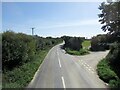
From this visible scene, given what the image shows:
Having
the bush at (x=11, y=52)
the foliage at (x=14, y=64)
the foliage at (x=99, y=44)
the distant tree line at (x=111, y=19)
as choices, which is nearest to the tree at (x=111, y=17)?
the distant tree line at (x=111, y=19)

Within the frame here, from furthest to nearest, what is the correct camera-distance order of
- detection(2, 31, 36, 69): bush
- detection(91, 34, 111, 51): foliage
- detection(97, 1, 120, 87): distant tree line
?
1. detection(91, 34, 111, 51): foliage
2. detection(2, 31, 36, 69): bush
3. detection(97, 1, 120, 87): distant tree line

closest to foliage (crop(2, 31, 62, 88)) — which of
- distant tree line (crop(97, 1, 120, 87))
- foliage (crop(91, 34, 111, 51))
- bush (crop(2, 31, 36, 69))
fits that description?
bush (crop(2, 31, 36, 69))

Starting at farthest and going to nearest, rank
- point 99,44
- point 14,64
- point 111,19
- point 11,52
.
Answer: point 99,44
point 14,64
point 11,52
point 111,19

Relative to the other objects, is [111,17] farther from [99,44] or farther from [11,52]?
[99,44]

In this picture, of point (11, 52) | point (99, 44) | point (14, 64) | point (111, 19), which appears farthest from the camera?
point (99, 44)

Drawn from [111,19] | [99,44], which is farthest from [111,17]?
[99,44]

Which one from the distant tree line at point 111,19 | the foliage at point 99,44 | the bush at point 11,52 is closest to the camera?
the distant tree line at point 111,19

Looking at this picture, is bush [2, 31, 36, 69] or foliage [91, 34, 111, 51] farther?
foliage [91, 34, 111, 51]

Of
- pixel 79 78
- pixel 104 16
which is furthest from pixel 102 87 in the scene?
pixel 104 16

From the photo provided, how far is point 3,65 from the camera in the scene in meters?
31.6

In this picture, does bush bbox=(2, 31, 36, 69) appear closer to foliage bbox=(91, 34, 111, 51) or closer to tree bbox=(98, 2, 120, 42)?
tree bbox=(98, 2, 120, 42)

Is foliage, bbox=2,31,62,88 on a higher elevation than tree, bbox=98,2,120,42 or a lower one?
lower

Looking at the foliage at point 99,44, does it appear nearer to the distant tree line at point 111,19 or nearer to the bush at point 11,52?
the bush at point 11,52

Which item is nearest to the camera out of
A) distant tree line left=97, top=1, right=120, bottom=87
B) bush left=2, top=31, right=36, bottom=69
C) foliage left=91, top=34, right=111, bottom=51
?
distant tree line left=97, top=1, right=120, bottom=87
